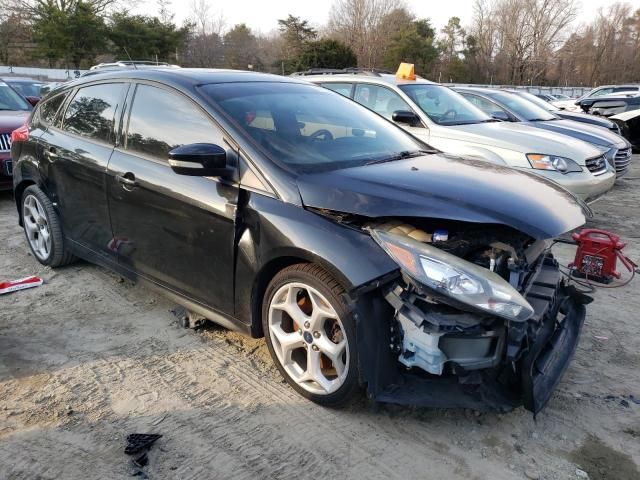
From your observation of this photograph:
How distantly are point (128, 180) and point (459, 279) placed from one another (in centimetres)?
226

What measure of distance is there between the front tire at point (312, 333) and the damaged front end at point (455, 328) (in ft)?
0.45

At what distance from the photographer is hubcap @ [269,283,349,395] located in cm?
261

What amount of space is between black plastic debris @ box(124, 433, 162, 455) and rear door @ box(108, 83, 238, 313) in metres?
0.81

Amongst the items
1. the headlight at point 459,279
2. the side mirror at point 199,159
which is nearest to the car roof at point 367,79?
the side mirror at point 199,159

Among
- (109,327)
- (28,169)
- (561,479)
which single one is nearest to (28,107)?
(28,169)

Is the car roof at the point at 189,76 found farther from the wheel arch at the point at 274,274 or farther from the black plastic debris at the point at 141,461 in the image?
the black plastic debris at the point at 141,461

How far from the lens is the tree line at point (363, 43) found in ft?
130

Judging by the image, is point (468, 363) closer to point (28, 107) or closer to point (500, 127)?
point (500, 127)

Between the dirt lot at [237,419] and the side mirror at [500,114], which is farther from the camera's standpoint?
the side mirror at [500,114]

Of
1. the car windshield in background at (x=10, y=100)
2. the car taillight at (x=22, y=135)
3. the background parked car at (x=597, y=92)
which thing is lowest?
the car taillight at (x=22, y=135)

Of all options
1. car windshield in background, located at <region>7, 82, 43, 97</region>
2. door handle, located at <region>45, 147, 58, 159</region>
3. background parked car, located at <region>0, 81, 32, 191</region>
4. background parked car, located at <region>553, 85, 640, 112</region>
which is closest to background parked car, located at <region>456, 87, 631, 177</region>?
door handle, located at <region>45, 147, 58, 159</region>

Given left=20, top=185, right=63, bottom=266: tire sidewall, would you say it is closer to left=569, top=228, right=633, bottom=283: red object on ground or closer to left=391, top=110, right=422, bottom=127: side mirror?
left=391, top=110, right=422, bottom=127: side mirror

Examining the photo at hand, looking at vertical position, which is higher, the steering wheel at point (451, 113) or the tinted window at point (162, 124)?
the steering wheel at point (451, 113)

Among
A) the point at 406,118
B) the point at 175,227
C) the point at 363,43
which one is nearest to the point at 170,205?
the point at 175,227
